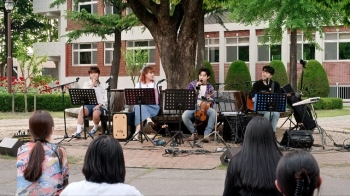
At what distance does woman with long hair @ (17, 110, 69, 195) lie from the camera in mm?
5188

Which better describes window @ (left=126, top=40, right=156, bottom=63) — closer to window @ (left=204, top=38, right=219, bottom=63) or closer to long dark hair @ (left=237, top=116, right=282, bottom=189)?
window @ (left=204, top=38, right=219, bottom=63)

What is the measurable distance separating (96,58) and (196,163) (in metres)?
41.4

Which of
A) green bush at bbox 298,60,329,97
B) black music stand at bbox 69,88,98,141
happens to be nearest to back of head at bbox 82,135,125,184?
black music stand at bbox 69,88,98,141

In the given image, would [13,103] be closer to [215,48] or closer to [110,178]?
[215,48]

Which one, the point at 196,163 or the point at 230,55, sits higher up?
the point at 230,55

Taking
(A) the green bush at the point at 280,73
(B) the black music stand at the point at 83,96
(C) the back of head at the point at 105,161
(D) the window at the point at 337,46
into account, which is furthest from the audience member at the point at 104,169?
(D) the window at the point at 337,46

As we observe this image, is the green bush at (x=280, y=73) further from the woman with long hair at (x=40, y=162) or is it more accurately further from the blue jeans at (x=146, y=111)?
the woman with long hair at (x=40, y=162)

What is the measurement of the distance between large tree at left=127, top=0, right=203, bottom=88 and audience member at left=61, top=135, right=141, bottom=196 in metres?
12.2

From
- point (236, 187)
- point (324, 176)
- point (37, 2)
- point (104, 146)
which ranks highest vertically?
point (37, 2)

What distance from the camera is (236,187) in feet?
16.1

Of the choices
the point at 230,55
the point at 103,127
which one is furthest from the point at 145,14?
the point at 230,55

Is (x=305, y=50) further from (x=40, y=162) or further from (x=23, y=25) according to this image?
(x=40, y=162)

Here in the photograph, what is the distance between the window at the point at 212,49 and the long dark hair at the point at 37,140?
42796 mm

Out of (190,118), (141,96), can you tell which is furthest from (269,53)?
(141,96)
